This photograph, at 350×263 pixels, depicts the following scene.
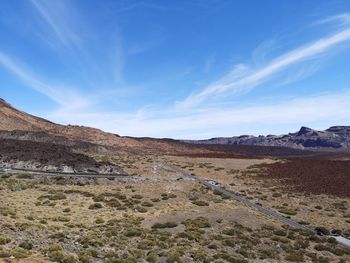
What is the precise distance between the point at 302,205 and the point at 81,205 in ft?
87.8

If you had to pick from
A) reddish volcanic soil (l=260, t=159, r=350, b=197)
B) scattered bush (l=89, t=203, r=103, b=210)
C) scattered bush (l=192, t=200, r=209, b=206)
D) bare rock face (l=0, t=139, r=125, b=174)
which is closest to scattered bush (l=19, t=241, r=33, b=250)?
scattered bush (l=89, t=203, r=103, b=210)

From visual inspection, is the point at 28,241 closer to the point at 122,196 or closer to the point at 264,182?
the point at 122,196

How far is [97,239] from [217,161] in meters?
76.5

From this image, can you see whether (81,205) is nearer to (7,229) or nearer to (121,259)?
(7,229)

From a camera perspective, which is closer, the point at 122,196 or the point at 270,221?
the point at 270,221

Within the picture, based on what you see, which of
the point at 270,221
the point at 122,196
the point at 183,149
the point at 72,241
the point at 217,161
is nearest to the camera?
the point at 72,241

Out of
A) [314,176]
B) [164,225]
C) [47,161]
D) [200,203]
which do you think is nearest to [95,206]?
[164,225]

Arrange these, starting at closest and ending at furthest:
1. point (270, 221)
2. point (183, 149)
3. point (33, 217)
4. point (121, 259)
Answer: point (121, 259) → point (33, 217) → point (270, 221) → point (183, 149)

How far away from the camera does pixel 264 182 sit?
6981 cm

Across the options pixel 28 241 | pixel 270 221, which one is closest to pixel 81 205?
pixel 28 241

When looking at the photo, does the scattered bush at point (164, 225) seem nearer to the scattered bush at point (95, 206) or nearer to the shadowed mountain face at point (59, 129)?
the scattered bush at point (95, 206)

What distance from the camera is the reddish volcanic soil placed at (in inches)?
2387

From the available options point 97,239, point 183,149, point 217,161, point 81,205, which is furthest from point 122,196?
point 183,149

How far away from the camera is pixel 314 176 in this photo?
73000 millimetres
